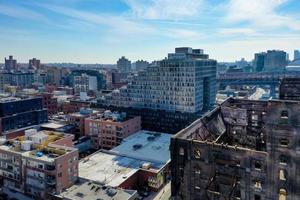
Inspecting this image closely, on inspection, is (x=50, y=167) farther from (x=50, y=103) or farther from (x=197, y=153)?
(x=50, y=103)

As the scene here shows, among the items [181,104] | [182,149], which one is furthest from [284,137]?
[181,104]

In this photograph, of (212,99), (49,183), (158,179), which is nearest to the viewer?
(49,183)

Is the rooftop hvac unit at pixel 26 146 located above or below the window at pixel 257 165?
below

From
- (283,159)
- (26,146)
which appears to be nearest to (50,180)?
(26,146)

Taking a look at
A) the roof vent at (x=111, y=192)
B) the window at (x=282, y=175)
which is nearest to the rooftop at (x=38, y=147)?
the roof vent at (x=111, y=192)

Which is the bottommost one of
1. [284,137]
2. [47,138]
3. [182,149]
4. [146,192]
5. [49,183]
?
[146,192]

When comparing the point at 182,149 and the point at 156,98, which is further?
the point at 156,98

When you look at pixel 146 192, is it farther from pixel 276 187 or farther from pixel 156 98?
pixel 156 98

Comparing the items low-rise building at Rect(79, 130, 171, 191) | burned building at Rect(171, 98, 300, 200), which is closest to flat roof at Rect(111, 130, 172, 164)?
low-rise building at Rect(79, 130, 171, 191)

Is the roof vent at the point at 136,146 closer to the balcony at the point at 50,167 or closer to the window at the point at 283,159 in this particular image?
the balcony at the point at 50,167
